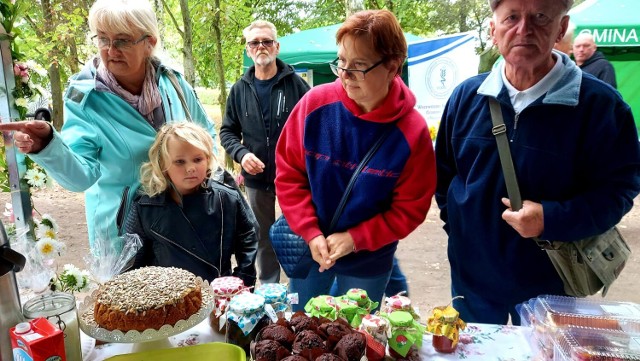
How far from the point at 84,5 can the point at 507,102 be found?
8.55 meters

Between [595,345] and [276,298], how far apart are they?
94 cm

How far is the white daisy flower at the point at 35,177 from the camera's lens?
220cm

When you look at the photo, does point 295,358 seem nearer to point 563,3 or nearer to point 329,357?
point 329,357

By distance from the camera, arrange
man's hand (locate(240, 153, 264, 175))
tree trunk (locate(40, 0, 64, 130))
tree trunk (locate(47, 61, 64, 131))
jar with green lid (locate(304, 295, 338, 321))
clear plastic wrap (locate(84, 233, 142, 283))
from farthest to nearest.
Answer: tree trunk (locate(47, 61, 64, 131)) < tree trunk (locate(40, 0, 64, 130)) < man's hand (locate(240, 153, 264, 175)) < clear plastic wrap (locate(84, 233, 142, 283)) < jar with green lid (locate(304, 295, 338, 321))

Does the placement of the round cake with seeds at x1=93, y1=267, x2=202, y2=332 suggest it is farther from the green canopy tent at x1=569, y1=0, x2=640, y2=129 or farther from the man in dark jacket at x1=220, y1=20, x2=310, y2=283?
the green canopy tent at x1=569, y1=0, x2=640, y2=129

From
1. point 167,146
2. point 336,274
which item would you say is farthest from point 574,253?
point 167,146

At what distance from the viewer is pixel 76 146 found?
6.57 ft

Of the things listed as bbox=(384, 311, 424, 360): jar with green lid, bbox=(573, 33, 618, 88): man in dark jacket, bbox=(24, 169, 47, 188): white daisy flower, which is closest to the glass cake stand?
bbox=(384, 311, 424, 360): jar with green lid

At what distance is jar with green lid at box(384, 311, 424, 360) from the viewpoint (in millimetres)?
1393

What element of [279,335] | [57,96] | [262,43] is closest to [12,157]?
[279,335]

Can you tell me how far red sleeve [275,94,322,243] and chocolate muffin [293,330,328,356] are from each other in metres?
0.75

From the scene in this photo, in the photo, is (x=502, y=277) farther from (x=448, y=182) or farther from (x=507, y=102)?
(x=507, y=102)

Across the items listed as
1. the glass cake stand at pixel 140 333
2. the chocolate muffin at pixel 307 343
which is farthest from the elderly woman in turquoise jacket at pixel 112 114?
the chocolate muffin at pixel 307 343

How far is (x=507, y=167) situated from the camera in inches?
68.2
